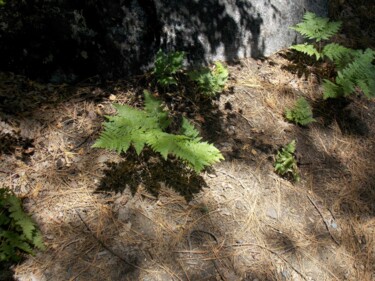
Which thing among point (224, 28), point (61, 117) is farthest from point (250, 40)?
point (61, 117)

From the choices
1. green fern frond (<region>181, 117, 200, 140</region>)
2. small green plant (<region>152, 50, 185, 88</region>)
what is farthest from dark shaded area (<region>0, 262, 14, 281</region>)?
small green plant (<region>152, 50, 185, 88</region>)

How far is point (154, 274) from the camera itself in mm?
2518

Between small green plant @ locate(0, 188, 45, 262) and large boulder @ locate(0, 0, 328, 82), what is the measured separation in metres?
1.43

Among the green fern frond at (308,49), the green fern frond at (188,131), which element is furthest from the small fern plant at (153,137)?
the green fern frond at (308,49)

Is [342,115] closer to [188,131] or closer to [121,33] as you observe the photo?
[188,131]

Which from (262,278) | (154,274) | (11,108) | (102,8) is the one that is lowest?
(262,278)

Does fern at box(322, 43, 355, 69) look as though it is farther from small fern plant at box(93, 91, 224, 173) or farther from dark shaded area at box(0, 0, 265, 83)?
small fern plant at box(93, 91, 224, 173)

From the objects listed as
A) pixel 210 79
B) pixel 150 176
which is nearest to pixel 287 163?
pixel 210 79

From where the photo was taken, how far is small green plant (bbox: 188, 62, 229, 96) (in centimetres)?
362

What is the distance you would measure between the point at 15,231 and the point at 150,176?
1.14 meters

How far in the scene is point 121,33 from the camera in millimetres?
3480

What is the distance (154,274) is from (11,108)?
196 cm

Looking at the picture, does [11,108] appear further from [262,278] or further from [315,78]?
[315,78]

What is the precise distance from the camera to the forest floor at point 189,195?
2.62m
